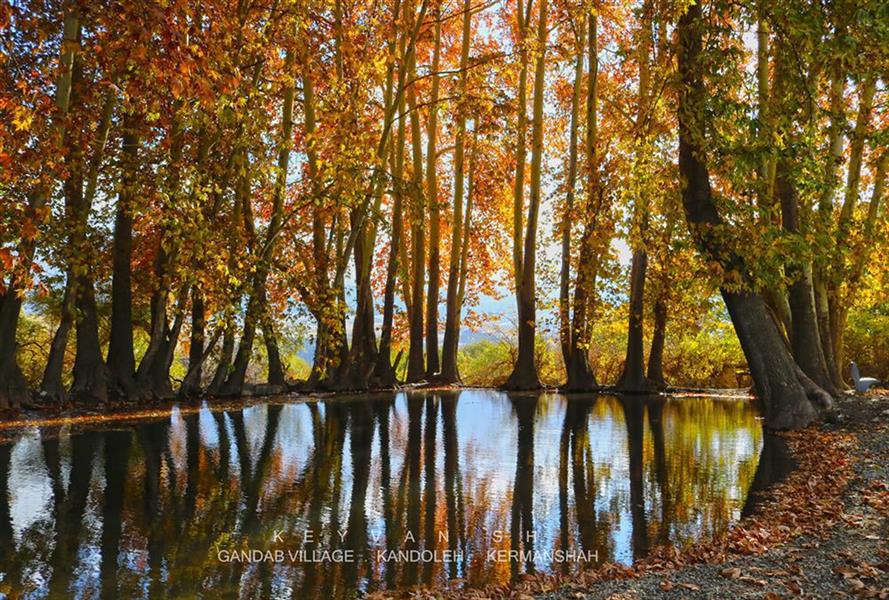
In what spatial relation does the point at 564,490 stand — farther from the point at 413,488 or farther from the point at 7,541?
the point at 7,541

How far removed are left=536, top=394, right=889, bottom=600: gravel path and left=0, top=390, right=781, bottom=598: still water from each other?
2.89 ft

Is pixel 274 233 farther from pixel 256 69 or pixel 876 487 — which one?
pixel 876 487

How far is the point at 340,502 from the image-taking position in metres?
7.11

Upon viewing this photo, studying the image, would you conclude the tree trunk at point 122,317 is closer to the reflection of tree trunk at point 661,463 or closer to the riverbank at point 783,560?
the reflection of tree trunk at point 661,463

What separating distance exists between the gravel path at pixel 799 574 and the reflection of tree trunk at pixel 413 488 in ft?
4.11

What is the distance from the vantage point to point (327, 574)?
16.6 ft

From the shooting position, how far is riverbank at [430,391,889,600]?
165 inches

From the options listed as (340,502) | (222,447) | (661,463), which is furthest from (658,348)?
(340,502)

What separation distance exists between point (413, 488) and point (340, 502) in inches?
39.5

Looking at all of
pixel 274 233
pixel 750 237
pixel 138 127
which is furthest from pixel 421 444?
pixel 138 127

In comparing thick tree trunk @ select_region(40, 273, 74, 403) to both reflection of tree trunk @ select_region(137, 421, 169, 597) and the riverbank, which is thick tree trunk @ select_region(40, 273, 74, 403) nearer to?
reflection of tree trunk @ select_region(137, 421, 169, 597)

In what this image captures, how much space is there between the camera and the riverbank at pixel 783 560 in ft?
13.7

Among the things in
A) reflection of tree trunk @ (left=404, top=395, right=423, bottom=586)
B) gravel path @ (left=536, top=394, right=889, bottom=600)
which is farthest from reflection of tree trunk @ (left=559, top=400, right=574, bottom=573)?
reflection of tree trunk @ (left=404, top=395, right=423, bottom=586)

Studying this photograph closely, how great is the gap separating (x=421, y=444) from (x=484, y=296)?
22790 mm
